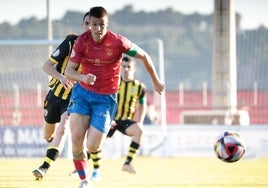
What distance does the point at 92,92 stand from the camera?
11445 mm

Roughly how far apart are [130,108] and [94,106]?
574cm

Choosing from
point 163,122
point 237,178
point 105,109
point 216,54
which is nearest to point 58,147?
point 105,109

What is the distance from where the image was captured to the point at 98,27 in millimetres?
10867

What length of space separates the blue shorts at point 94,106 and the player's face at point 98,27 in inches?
32.0

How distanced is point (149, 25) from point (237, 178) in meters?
32.1

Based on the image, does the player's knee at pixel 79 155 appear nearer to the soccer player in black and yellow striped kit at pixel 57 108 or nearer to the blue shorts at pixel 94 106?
the blue shorts at pixel 94 106

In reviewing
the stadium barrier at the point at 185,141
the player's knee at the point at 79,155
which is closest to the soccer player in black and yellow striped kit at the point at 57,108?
the player's knee at the point at 79,155

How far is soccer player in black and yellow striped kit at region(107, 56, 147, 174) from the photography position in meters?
16.7

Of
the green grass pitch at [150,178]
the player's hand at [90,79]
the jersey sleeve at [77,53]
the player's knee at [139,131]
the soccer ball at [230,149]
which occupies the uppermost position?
the jersey sleeve at [77,53]

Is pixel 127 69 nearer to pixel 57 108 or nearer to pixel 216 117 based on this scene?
pixel 57 108

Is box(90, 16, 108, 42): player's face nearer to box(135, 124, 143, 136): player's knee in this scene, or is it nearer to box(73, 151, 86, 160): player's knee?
box(73, 151, 86, 160): player's knee

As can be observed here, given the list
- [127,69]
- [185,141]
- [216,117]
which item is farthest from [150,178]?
[216,117]

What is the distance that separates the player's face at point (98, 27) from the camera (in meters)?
10.8

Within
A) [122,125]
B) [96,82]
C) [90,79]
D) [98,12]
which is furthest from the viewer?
[122,125]
